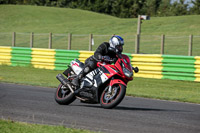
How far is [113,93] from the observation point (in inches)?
314

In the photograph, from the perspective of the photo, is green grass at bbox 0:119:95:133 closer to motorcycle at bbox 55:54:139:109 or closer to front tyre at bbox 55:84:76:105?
motorcycle at bbox 55:54:139:109


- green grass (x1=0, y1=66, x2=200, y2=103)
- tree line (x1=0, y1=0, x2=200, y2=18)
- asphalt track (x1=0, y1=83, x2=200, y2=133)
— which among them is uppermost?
tree line (x1=0, y1=0, x2=200, y2=18)

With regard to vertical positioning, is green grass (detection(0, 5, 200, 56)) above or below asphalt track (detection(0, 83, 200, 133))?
above

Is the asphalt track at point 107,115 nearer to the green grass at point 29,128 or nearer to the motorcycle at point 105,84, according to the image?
the motorcycle at point 105,84

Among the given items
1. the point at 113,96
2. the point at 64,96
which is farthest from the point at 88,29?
the point at 113,96

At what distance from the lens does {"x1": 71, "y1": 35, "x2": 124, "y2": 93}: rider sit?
8.28 metres

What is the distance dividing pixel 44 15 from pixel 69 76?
51.4 meters

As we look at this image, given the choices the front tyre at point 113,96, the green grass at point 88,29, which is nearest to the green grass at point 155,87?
the front tyre at point 113,96

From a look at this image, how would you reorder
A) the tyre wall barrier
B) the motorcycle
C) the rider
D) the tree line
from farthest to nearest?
1. the tree line
2. the tyre wall barrier
3. the rider
4. the motorcycle

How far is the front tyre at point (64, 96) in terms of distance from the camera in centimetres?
875

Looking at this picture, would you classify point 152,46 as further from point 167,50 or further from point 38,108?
point 38,108

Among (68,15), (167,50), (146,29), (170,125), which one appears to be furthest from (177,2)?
(170,125)

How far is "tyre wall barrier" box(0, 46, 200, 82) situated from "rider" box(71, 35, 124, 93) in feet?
25.8

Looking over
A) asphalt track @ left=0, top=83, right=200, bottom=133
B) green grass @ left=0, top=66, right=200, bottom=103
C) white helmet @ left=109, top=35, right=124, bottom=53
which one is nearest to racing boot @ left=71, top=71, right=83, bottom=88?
asphalt track @ left=0, top=83, right=200, bottom=133
